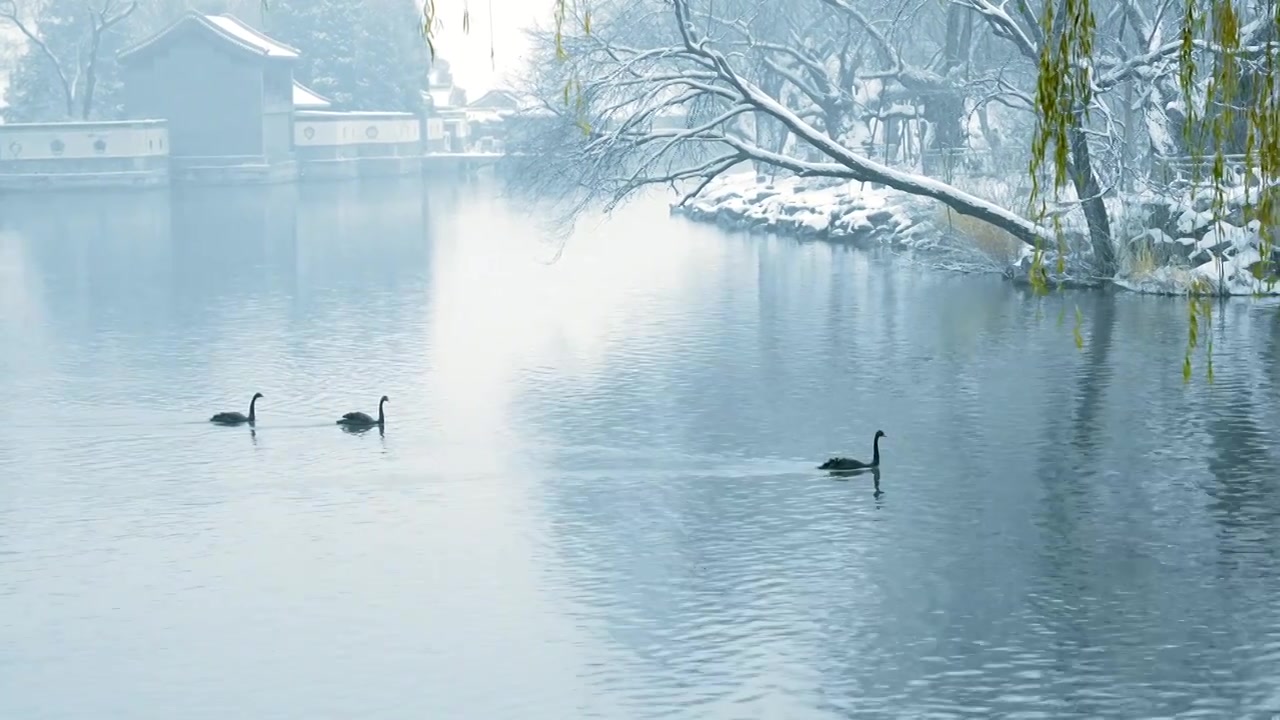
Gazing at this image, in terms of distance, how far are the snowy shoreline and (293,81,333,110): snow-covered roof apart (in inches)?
1835

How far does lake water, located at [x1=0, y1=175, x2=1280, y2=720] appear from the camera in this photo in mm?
13820

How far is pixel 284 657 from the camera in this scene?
47.2 feet

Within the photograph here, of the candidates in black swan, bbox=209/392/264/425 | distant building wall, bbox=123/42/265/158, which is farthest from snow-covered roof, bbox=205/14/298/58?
black swan, bbox=209/392/264/425

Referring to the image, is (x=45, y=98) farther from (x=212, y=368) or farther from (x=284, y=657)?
(x=284, y=657)

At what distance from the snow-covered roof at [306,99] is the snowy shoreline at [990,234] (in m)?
46.6

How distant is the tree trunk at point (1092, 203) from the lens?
34.9 metres

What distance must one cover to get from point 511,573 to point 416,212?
5833 cm

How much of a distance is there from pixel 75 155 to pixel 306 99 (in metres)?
18.5

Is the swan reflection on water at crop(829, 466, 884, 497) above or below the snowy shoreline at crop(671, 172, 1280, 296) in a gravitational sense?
below

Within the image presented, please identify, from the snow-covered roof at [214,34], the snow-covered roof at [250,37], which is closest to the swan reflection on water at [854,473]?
the snow-covered roof at [214,34]

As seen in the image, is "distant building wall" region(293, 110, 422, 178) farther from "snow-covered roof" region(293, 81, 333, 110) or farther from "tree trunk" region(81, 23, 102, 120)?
"tree trunk" region(81, 23, 102, 120)

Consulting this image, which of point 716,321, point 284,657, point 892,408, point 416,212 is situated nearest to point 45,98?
point 416,212

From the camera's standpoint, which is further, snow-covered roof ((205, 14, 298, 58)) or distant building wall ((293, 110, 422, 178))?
distant building wall ((293, 110, 422, 178))

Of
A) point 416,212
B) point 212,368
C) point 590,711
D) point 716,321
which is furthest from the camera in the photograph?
point 416,212
